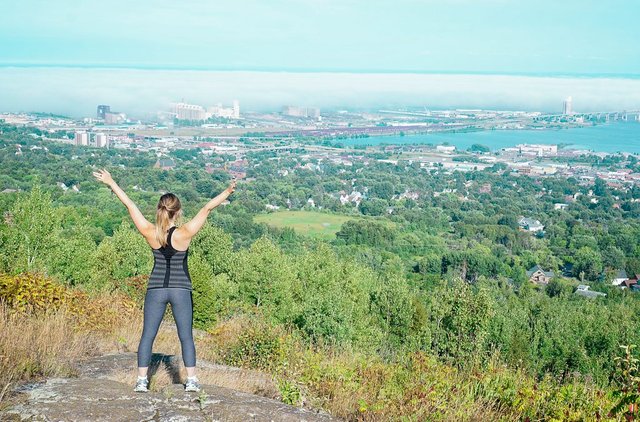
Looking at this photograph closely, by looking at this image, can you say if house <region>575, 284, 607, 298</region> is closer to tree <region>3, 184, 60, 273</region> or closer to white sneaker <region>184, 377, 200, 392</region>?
tree <region>3, 184, 60, 273</region>

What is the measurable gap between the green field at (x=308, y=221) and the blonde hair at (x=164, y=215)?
105 feet

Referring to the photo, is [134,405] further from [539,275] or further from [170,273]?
[539,275]

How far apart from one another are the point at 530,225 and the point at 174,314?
4412cm

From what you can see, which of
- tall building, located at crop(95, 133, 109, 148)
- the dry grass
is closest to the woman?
the dry grass

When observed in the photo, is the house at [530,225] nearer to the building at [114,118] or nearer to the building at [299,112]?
the building at [114,118]

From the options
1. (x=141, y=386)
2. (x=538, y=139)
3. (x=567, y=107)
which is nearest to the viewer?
(x=141, y=386)

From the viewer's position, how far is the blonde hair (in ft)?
11.3

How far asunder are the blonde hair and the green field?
105ft

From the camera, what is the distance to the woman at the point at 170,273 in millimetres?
Result: 3441

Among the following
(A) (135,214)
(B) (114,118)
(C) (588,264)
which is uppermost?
(B) (114,118)

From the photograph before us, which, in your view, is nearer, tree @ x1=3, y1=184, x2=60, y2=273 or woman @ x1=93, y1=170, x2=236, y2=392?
woman @ x1=93, y1=170, x2=236, y2=392

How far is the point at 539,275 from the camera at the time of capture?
3198 cm

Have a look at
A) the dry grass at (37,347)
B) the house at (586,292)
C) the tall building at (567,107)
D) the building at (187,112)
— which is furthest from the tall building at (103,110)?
the dry grass at (37,347)

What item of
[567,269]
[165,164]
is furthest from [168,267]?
[165,164]
